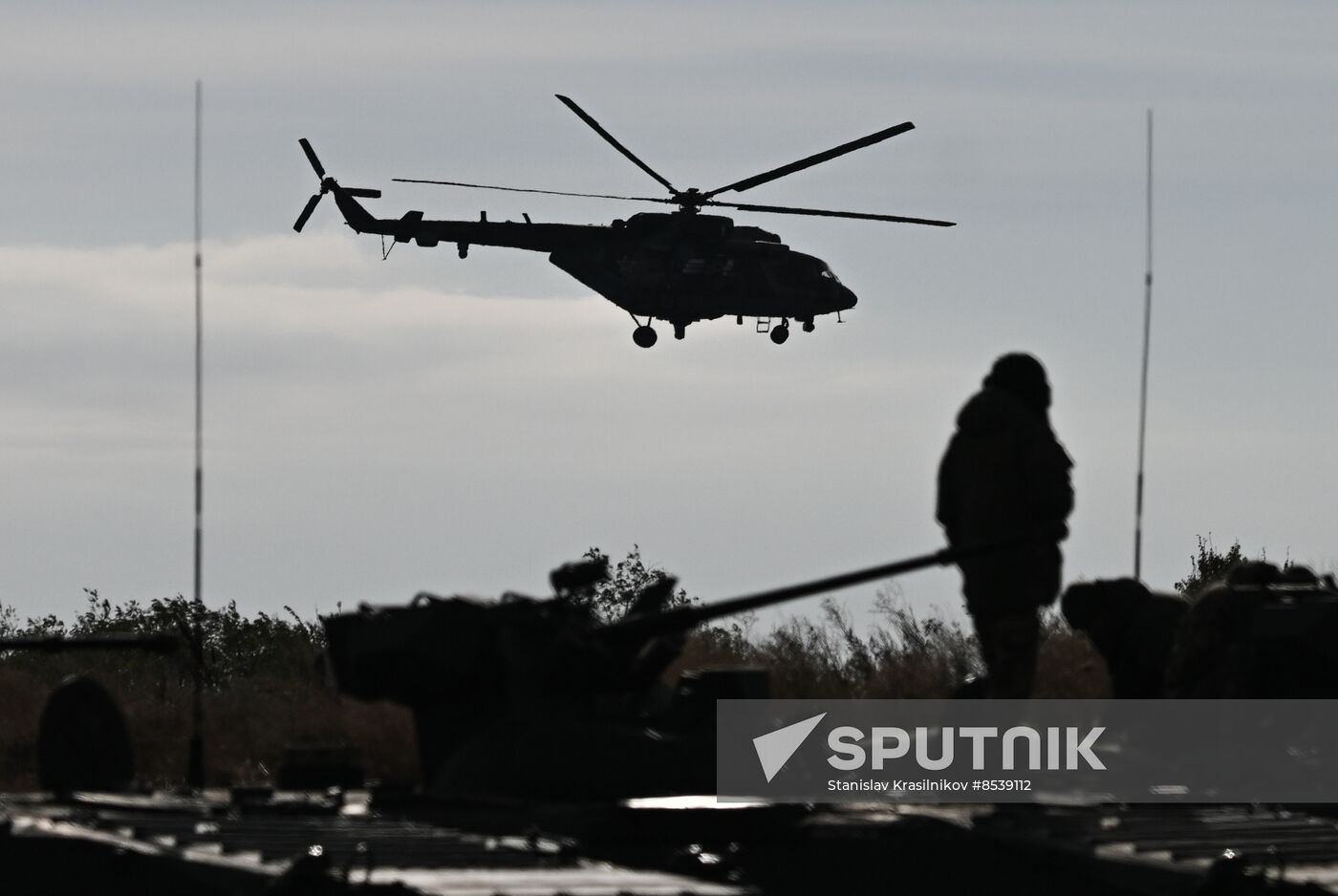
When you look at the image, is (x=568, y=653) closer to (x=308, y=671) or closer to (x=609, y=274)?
(x=308, y=671)

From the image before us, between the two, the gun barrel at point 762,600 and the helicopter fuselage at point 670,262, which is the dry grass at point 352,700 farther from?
the helicopter fuselage at point 670,262

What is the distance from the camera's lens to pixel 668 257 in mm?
54031

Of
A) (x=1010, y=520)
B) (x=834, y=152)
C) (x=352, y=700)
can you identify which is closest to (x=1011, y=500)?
(x=1010, y=520)

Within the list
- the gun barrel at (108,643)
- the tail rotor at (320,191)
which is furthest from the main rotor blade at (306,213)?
the gun barrel at (108,643)

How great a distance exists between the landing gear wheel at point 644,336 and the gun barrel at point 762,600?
145ft

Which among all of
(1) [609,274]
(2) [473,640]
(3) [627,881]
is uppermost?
(1) [609,274]

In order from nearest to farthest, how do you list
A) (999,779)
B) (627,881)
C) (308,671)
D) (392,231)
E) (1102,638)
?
(627,881) → (999,779) → (1102,638) → (308,671) → (392,231)

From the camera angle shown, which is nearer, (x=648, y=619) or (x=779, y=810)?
(x=779, y=810)

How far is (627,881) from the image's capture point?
830cm

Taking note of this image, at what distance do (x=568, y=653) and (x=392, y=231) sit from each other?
4200 cm

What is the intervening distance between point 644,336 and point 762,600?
145ft

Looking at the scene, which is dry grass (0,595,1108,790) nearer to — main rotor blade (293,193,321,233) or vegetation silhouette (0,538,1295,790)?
vegetation silhouette (0,538,1295,790)

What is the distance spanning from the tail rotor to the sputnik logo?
43.5m

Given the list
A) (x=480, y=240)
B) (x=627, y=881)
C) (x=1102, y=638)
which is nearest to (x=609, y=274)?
(x=480, y=240)
